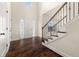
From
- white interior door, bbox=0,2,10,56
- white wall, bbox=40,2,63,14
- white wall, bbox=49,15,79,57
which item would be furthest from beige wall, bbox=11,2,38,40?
white wall, bbox=49,15,79,57

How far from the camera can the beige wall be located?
8.11 m

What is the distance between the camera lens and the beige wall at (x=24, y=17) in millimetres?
8109

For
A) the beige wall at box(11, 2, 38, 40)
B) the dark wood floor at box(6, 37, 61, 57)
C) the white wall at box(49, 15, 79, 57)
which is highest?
the beige wall at box(11, 2, 38, 40)

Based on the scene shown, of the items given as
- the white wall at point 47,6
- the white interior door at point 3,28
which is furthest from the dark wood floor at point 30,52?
the white wall at point 47,6

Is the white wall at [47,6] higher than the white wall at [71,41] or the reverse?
higher

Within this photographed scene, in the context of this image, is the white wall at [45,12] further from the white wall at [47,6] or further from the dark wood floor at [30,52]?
the dark wood floor at [30,52]

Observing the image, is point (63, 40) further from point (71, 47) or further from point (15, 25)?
point (15, 25)

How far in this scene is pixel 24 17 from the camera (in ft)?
30.7

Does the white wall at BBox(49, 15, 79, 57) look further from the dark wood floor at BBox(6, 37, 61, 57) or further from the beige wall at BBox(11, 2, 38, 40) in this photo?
the beige wall at BBox(11, 2, 38, 40)

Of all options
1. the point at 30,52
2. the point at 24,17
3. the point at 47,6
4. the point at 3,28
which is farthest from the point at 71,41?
the point at 24,17

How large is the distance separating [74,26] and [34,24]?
296 inches

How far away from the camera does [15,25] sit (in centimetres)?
821

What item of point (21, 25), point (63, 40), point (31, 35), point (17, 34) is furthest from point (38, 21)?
point (63, 40)

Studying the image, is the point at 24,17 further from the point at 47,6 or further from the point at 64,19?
the point at 64,19
